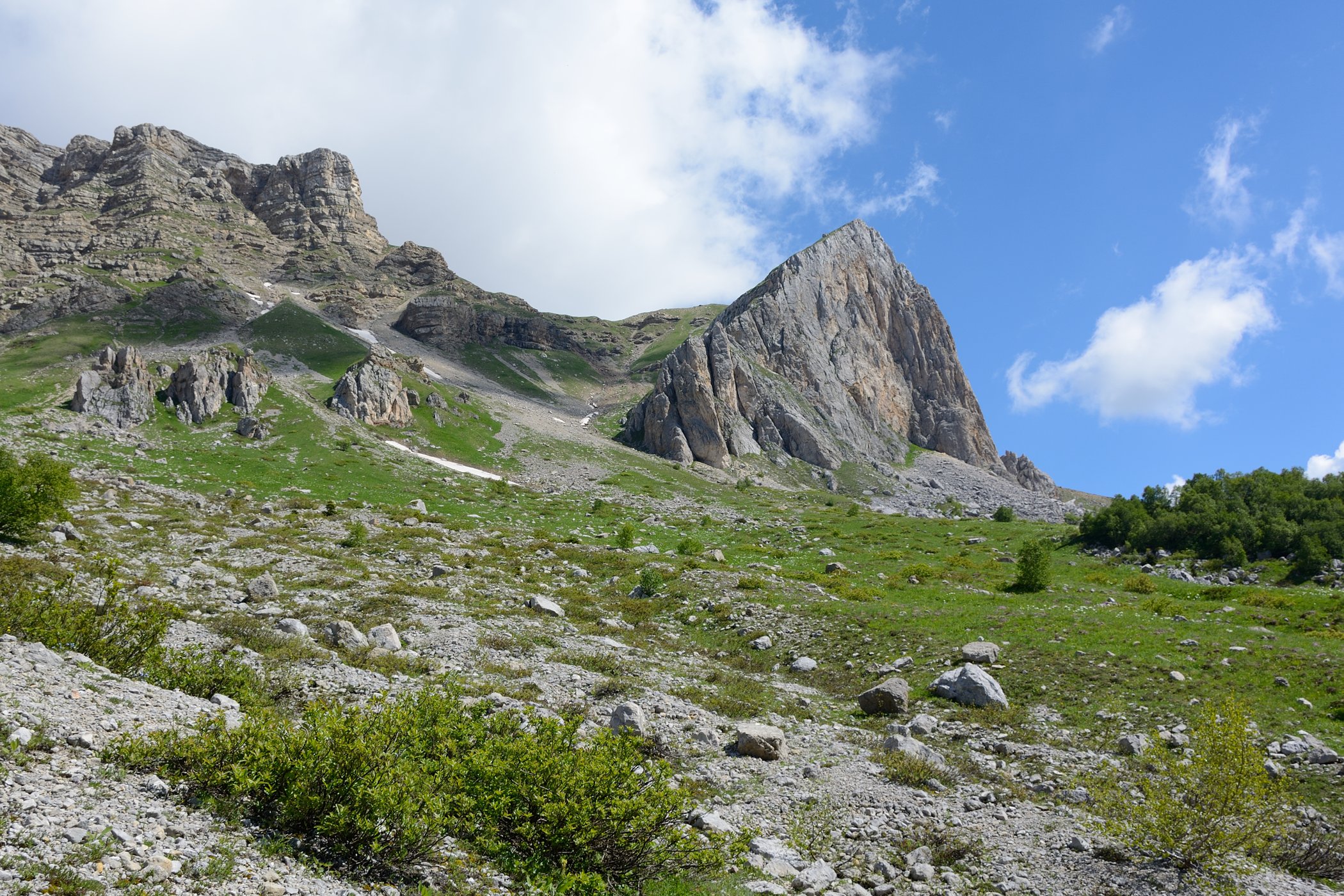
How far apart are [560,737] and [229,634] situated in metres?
11.1

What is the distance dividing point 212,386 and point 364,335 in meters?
90.3

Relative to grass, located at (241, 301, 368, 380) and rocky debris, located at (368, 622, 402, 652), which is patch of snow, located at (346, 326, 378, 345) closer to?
grass, located at (241, 301, 368, 380)

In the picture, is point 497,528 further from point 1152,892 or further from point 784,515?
point 1152,892

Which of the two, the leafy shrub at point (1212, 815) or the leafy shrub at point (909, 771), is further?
the leafy shrub at point (909, 771)

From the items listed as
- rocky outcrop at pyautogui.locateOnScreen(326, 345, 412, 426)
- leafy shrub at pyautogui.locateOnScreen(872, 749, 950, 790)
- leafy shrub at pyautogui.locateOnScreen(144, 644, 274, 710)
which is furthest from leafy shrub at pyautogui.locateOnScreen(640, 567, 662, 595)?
rocky outcrop at pyautogui.locateOnScreen(326, 345, 412, 426)

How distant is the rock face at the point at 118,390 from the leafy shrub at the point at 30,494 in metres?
58.6

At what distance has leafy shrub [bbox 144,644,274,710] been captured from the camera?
11.1 meters

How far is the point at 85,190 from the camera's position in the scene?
615 ft

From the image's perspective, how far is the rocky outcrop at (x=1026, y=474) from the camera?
188 metres

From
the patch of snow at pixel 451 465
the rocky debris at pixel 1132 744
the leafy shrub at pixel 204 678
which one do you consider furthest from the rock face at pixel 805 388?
the leafy shrub at pixel 204 678

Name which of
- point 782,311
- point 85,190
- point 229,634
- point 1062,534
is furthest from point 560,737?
point 85,190

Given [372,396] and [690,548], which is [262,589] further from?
[372,396]

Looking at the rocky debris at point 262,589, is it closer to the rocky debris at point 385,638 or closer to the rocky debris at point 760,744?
the rocky debris at point 385,638

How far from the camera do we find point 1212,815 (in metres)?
10.1
